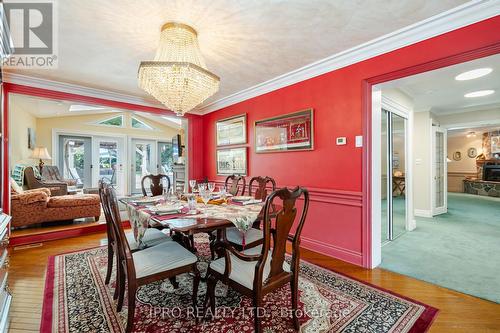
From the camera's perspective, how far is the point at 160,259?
1.71 m

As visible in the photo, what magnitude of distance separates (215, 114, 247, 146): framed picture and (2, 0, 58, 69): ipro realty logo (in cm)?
259

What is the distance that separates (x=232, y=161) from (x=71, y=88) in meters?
2.83

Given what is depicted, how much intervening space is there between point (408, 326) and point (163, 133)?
837 cm

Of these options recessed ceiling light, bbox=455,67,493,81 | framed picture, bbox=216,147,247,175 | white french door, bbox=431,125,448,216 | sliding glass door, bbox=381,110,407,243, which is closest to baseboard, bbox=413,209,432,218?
white french door, bbox=431,125,448,216

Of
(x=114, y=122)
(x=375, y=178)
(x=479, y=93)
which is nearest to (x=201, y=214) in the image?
(x=375, y=178)

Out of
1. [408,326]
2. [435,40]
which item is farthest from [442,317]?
[435,40]

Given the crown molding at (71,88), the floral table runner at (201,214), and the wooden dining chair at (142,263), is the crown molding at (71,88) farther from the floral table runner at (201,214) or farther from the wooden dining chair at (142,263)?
the wooden dining chair at (142,263)

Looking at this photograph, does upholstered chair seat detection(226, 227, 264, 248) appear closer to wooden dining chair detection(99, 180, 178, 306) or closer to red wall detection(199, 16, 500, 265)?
wooden dining chair detection(99, 180, 178, 306)

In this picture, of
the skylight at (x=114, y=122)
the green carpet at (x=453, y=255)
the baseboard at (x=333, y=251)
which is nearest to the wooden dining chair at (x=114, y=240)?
the baseboard at (x=333, y=251)

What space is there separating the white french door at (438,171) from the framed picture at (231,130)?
14.0 ft

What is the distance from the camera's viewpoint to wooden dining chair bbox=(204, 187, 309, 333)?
54.2 inches

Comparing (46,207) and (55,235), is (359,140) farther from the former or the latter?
(46,207)

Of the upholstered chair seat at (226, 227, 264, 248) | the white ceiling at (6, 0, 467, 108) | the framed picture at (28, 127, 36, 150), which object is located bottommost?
the upholstered chair seat at (226, 227, 264, 248)

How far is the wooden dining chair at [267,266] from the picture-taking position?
138cm
